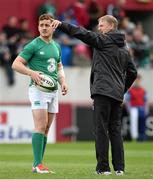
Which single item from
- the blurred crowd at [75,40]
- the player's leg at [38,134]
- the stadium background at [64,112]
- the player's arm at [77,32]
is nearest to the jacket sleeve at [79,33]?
the player's arm at [77,32]

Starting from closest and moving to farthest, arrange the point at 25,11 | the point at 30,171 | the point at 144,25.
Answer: the point at 30,171
the point at 25,11
the point at 144,25

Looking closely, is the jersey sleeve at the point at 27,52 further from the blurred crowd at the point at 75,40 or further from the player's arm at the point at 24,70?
the blurred crowd at the point at 75,40

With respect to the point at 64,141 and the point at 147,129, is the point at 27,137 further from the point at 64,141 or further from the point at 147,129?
the point at 147,129

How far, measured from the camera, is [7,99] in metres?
27.9

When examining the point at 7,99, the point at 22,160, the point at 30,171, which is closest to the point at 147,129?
the point at 7,99

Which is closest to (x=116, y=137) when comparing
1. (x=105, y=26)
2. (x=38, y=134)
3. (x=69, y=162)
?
(x=38, y=134)

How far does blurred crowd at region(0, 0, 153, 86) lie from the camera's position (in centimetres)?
2736

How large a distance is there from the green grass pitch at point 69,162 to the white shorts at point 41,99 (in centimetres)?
107

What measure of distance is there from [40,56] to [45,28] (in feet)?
1.51

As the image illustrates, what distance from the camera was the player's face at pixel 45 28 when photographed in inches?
517

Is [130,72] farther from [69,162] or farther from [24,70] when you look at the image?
[69,162]

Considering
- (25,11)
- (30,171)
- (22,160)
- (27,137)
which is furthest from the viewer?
(25,11)

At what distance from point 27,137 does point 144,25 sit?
9.54 meters

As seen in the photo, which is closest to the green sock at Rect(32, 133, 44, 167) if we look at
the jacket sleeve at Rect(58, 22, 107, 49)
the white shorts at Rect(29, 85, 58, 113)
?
the white shorts at Rect(29, 85, 58, 113)
